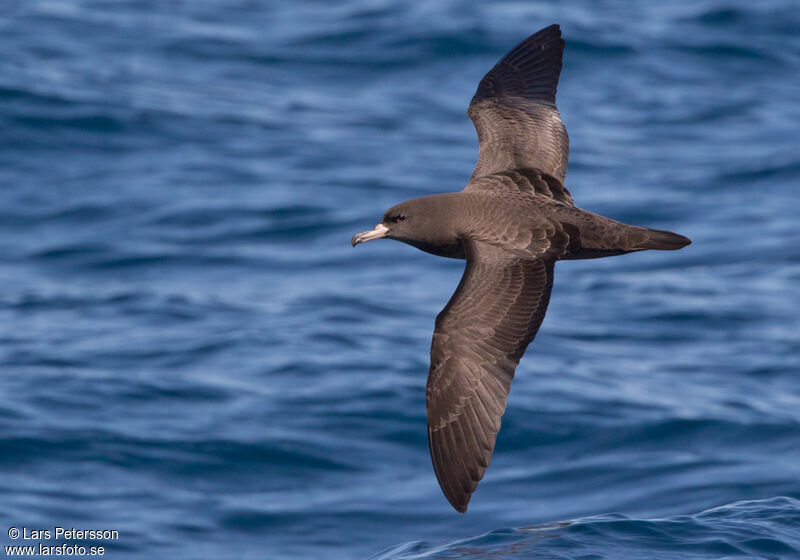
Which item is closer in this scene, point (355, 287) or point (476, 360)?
point (476, 360)

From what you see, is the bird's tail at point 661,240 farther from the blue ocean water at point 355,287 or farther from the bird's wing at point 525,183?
the blue ocean water at point 355,287

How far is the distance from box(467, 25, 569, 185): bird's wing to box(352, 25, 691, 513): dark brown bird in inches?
5.0

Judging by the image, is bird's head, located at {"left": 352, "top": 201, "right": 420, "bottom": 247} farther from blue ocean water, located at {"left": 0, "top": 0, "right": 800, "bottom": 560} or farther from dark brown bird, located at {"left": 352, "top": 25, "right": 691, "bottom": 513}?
blue ocean water, located at {"left": 0, "top": 0, "right": 800, "bottom": 560}

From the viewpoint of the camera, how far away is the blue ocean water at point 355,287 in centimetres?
859

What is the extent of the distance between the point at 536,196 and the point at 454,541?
7.58 feet

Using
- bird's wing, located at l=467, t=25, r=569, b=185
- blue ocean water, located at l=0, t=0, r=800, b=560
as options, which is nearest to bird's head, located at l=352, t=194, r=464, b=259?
bird's wing, located at l=467, t=25, r=569, b=185

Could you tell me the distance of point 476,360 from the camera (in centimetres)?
607

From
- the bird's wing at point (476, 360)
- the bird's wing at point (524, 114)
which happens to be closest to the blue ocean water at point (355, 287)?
the bird's wing at point (476, 360)

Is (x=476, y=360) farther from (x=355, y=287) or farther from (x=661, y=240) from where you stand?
(x=355, y=287)

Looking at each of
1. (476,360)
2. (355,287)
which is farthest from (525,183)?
(355,287)

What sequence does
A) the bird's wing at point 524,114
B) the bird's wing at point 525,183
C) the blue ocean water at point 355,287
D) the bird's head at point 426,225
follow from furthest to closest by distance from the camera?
1. the blue ocean water at point 355,287
2. the bird's wing at point 524,114
3. the bird's wing at point 525,183
4. the bird's head at point 426,225

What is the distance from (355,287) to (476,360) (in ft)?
19.3

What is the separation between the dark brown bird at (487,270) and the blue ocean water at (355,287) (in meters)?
1.33

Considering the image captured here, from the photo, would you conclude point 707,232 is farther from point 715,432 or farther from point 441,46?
point 441,46
